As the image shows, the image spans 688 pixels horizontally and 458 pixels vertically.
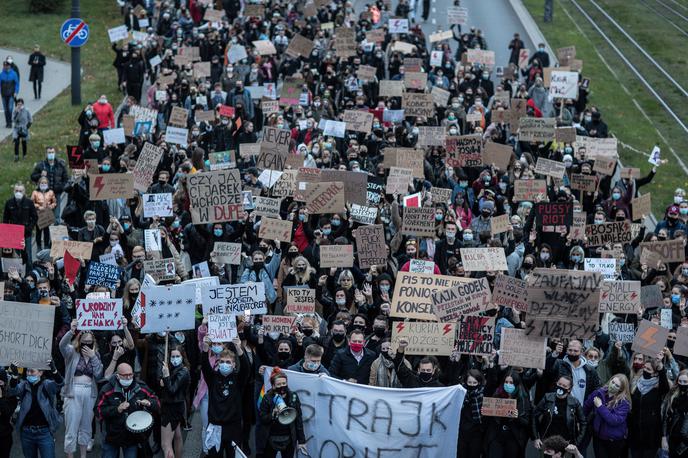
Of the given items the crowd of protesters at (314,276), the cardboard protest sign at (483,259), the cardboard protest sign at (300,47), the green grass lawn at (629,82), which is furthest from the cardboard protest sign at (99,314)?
the cardboard protest sign at (300,47)

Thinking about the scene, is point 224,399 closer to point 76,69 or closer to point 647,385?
point 647,385

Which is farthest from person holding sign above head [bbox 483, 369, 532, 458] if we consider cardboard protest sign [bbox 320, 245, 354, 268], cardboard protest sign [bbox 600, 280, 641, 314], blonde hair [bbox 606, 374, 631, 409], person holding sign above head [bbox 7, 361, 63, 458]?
person holding sign above head [bbox 7, 361, 63, 458]

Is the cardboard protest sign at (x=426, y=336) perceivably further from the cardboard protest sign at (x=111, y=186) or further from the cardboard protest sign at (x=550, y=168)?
Result: the cardboard protest sign at (x=550, y=168)

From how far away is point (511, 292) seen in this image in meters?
15.1

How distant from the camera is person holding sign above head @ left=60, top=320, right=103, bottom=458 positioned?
44.2 ft

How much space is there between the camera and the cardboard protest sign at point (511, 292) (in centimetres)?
1501

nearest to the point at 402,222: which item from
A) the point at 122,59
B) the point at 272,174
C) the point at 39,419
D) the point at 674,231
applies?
the point at 272,174

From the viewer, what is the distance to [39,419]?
42.8 ft

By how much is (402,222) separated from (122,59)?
13632mm

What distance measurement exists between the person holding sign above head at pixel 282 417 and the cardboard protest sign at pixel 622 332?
4.29 meters

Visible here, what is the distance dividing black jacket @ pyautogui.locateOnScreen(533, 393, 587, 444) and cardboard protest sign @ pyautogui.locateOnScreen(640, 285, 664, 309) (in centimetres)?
325

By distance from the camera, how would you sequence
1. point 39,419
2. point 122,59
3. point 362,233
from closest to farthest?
1. point 39,419
2. point 362,233
3. point 122,59

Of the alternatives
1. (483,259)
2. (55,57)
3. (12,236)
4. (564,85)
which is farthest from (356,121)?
(55,57)

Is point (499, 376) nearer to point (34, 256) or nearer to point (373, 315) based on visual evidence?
point (373, 315)
